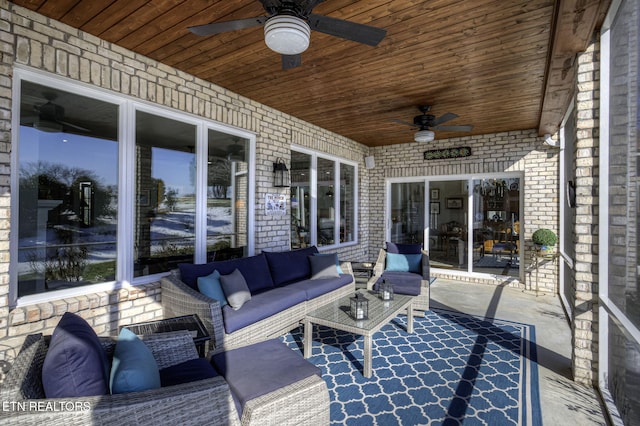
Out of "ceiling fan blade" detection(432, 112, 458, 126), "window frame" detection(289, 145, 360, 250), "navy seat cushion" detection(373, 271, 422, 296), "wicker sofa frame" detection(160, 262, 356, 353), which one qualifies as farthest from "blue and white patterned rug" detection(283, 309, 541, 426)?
"ceiling fan blade" detection(432, 112, 458, 126)

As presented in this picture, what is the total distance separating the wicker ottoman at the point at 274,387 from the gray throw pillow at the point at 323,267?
2.20m

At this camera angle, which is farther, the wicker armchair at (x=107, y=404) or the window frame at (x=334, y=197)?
the window frame at (x=334, y=197)

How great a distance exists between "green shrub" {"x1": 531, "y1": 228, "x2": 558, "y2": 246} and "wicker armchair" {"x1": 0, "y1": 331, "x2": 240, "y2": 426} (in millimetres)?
5630

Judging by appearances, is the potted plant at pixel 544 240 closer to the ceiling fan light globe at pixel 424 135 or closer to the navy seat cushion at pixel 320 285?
the ceiling fan light globe at pixel 424 135

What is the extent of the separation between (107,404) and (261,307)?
6.39 ft

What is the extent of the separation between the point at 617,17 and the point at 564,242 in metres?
4.08

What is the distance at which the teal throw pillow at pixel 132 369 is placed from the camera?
4.84 feet

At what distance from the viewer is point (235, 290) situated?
3209 mm

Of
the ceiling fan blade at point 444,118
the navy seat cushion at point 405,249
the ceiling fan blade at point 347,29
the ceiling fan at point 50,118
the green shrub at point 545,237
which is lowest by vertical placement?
the navy seat cushion at point 405,249

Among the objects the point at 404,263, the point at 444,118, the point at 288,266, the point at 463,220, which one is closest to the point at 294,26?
the point at 444,118

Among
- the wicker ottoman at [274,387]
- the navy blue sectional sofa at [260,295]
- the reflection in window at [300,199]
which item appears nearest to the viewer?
the wicker ottoman at [274,387]

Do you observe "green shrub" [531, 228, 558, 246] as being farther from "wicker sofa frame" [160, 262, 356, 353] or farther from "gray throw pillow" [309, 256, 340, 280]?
"wicker sofa frame" [160, 262, 356, 353]

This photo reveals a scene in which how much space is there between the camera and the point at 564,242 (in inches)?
214

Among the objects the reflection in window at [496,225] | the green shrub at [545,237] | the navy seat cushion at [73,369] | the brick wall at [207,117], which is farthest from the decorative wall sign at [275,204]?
the green shrub at [545,237]
